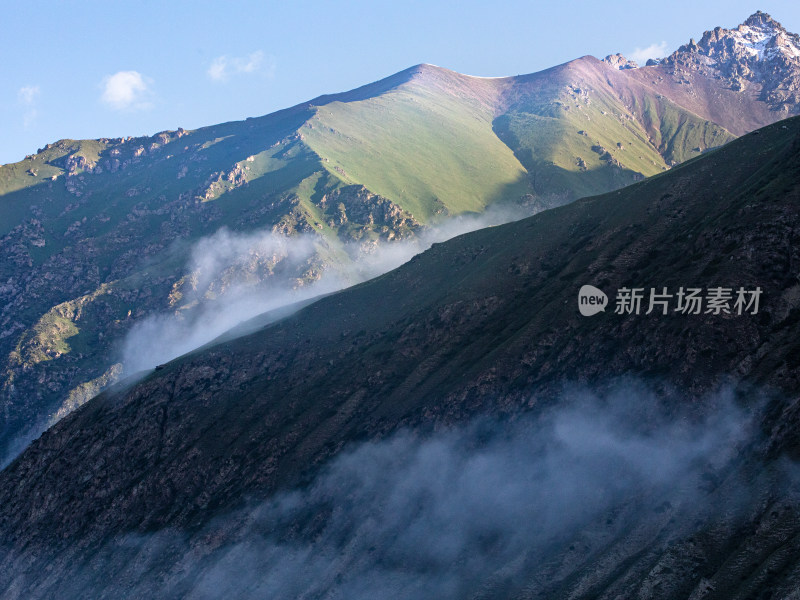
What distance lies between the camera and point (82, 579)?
177875 mm

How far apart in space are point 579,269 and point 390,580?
87.0m

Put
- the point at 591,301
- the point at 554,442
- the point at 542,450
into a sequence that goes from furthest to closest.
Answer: the point at 591,301 < the point at 542,450 < the point at 554,442

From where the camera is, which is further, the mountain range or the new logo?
the new logo

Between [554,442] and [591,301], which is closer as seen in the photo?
[554,442]

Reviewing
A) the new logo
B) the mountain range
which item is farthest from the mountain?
the new logo

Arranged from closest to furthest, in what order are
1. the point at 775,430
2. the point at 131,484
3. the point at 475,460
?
the point at 775,430, the point at 475,460, the point at 131,484

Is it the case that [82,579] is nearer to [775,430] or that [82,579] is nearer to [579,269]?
[579,269]

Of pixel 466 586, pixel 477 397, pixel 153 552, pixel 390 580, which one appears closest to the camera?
pixel 466 586

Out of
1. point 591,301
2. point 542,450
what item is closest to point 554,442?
point 542,450

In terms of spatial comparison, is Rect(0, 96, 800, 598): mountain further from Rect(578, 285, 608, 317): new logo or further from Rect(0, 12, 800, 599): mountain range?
Rect(578, 285, 608, 317): new logo

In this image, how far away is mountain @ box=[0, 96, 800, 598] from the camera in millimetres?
102812

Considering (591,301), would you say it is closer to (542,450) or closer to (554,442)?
(554,442)

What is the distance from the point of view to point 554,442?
139375mm

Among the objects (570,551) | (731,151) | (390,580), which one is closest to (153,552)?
(390,580)
